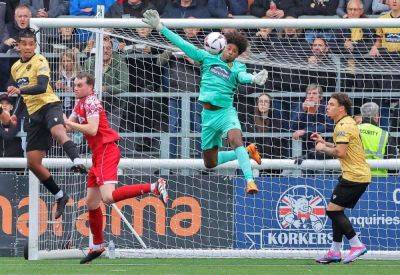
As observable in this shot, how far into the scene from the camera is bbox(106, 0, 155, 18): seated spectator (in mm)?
18719

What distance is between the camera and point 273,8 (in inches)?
730

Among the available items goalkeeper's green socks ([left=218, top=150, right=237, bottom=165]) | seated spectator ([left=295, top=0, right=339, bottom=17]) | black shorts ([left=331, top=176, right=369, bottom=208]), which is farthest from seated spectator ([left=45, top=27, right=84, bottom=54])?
seated spectator ([left=295, top=0, right=339, bottom=17])

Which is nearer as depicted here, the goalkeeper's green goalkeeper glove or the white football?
the goalkeeper's green goalkeeper glove

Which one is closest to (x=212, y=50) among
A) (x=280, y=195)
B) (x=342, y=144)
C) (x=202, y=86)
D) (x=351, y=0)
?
(x=202, y=86)

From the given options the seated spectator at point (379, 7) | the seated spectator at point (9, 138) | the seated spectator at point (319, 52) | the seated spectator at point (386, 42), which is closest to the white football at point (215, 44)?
the seated spectator at point (319, 52)

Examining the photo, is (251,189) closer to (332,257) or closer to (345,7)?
(332,257)

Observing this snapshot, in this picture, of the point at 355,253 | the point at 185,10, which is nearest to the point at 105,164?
the point at 355,253

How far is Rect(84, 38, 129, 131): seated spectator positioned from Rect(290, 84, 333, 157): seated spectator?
2346 millimetres

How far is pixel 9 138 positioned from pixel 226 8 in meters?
4.19

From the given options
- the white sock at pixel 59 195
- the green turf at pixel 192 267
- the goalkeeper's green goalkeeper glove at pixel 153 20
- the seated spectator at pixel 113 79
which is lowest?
the green turf at pixel 192 267

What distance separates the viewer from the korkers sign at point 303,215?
1599 centimetres

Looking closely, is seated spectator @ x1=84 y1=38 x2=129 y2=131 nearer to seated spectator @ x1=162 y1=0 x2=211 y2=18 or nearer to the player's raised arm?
the player's raised arm

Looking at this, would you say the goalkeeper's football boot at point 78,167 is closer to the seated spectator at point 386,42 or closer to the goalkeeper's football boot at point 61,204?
the goalkeeper's football boot at point 61,204

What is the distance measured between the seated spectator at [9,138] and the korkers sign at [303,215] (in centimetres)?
332
